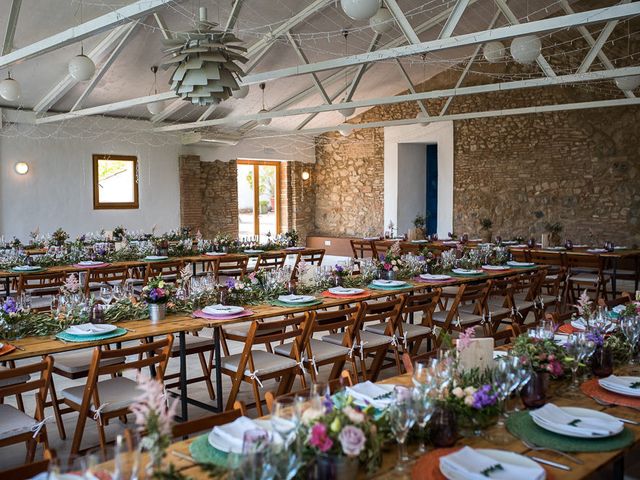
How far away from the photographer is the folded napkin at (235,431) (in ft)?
6.79

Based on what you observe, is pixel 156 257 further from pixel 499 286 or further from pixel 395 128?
pixel 395 128

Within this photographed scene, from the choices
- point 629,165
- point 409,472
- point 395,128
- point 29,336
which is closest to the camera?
point 409,472

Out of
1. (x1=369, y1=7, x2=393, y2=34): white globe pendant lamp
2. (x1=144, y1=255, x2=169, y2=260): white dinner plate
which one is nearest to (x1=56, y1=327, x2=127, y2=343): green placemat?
(x1=144, y1=255, x2=169, y2=260): white dinner plate

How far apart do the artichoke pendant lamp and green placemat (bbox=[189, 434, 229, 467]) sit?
319cm

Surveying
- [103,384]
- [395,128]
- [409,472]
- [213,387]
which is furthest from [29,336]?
[395,128]

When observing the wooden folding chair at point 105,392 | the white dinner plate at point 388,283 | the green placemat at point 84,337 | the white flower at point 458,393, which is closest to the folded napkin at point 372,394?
the white flower at point 458,393

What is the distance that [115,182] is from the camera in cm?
1396

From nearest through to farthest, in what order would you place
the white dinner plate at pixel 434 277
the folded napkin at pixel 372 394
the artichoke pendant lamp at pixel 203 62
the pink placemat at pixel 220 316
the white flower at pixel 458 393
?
the white flower at pixel 458 393 → the folded napkin at pixel 372 394 → the pink placemat at pixel 220 316 → the artichoke pendant lamp at pixel 203 62 → the white dinner plate at pixel 434 277

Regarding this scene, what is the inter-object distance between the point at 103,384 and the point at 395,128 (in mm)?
13122

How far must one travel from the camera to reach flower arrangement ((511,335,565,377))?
2738 mm

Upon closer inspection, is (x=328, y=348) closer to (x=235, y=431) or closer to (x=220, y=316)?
(x=220, y=316)

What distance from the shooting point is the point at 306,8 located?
396 inches

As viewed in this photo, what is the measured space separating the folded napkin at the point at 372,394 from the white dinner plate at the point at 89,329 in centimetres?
189

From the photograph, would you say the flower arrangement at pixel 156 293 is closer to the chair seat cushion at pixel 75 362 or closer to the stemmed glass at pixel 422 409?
the chair seat cushion at pixel 75 362
